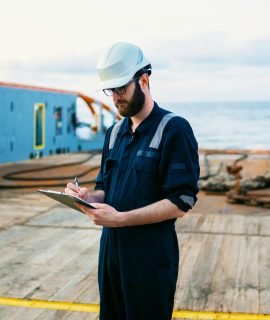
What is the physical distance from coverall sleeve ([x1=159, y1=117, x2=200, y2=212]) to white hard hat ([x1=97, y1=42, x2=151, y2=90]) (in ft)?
0.93

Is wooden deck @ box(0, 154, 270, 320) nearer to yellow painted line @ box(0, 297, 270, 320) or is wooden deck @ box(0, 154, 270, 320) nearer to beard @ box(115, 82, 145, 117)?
yellow painted line @ box(0, 297, 270, 320)

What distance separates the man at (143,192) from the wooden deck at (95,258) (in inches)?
67.9

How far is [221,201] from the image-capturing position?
9.13 meters

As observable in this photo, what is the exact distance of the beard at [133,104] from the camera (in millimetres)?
2523

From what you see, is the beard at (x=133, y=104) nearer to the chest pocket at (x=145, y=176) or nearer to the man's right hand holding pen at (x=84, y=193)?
the chest pocket at (x=145, y=176)

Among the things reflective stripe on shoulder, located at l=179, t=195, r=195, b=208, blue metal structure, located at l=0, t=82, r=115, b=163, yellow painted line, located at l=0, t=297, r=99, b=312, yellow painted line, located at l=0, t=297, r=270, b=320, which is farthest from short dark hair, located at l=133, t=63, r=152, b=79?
blue metal structure, located at l=0, t=82, r=115, b=163

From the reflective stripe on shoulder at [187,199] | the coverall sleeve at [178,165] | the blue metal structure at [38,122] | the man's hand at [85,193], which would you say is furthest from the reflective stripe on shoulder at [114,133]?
the blue metal structure at [38,122]

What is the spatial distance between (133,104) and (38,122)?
13.8m

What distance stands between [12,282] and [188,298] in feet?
5.01

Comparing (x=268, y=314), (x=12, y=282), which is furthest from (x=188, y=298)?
(x=12, y=282)

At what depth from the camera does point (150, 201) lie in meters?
2.54

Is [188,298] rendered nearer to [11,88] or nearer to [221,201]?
[221,201]

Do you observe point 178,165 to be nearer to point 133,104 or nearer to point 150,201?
point 150,201

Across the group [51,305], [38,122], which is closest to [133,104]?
[51,305]
